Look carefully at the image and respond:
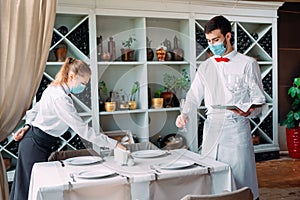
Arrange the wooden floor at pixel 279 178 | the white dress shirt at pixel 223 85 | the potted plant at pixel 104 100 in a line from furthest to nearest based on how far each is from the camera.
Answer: the wooden floor at pixel 279 178
the potted plant at pixel 104 100
the white dress shirt at pixel 223 85

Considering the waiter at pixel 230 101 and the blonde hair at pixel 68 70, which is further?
the blonde hair at pixel 68 70

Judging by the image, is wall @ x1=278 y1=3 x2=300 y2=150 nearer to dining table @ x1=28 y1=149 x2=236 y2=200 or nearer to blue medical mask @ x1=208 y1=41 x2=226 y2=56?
blue medical mask @ x1=208 y1=41 x2=226 y2=56

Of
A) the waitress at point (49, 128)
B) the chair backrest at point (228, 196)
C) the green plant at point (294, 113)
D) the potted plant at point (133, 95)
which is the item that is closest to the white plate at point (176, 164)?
the waitress at point (49, 128)

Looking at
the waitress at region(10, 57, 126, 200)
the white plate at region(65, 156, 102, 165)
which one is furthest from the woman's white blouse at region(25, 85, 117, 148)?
the white plate at region(65, 156, 102, 165)

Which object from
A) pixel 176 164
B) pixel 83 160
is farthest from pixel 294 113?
pixel 83 160

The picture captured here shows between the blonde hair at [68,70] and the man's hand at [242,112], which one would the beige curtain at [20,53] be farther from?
the man's hand at [242,112]

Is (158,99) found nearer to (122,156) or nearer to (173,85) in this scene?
(173,85)

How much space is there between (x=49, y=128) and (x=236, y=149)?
1192 millimetres

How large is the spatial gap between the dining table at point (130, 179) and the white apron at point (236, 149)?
0.11 meters

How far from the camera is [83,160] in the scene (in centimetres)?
207

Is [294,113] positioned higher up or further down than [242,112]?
further down

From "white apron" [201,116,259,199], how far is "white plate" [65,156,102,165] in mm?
717

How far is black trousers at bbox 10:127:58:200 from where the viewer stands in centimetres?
222

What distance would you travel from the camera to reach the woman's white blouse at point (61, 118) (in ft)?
6.75
